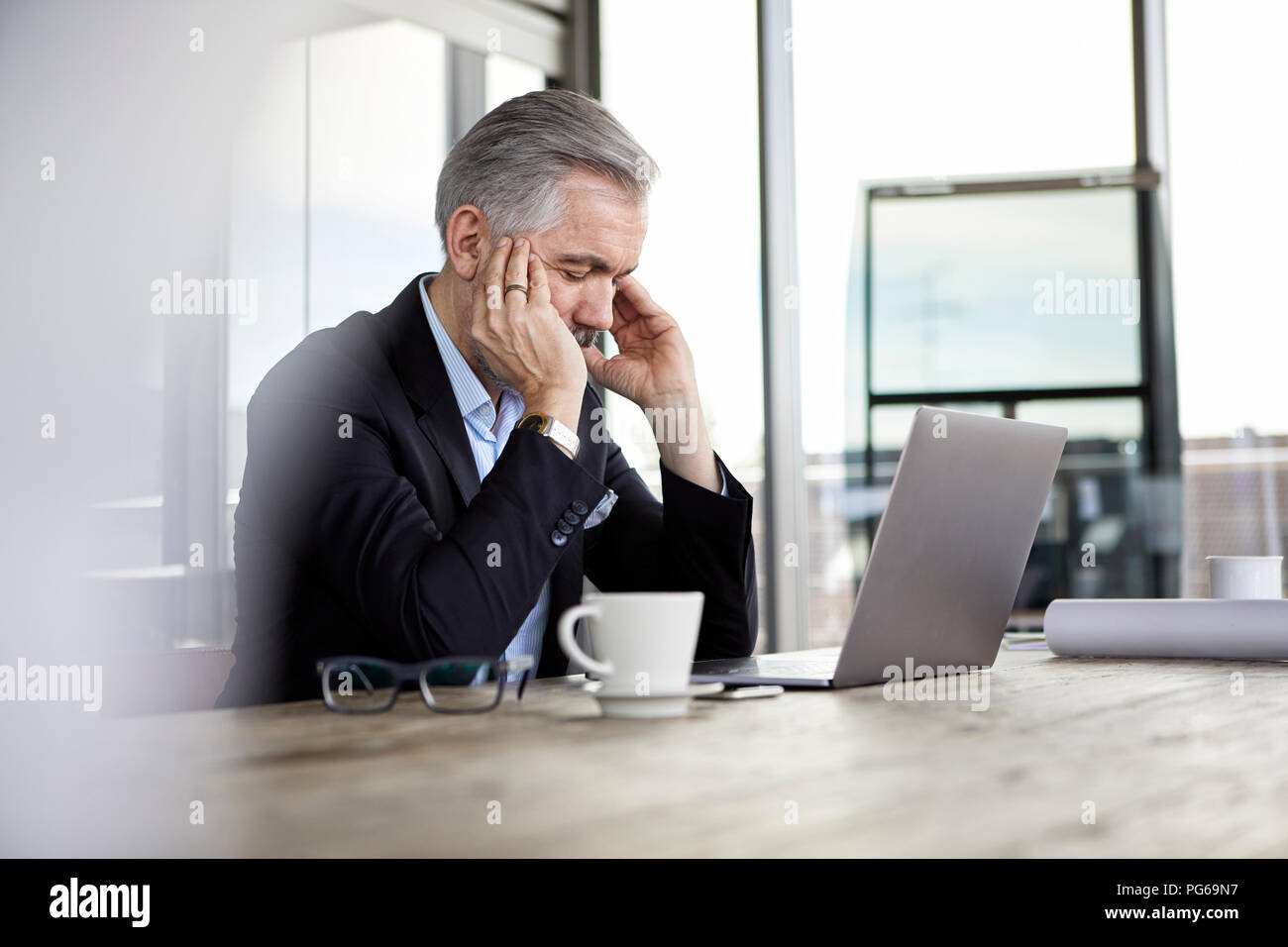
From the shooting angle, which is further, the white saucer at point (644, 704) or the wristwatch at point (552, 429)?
the wristwatch at point (552, 429)

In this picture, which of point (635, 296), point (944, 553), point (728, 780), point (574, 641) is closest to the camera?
point (728, 780)

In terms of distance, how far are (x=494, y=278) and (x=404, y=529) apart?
0.48 m

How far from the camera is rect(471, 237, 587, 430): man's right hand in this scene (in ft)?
5.16

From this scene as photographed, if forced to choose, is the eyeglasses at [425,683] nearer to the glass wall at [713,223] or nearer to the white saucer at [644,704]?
the white saucer at [644,704]

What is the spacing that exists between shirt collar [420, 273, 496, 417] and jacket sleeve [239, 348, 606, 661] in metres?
0.23

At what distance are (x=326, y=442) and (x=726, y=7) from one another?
10.5ft

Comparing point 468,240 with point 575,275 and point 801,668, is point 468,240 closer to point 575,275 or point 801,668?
point 575,275

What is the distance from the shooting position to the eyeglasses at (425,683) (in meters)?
0.96

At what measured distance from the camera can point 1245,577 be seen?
Result: 167 centimetres

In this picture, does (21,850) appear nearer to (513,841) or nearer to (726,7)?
(513,841)

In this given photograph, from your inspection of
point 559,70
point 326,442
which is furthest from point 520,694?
point 559,70
